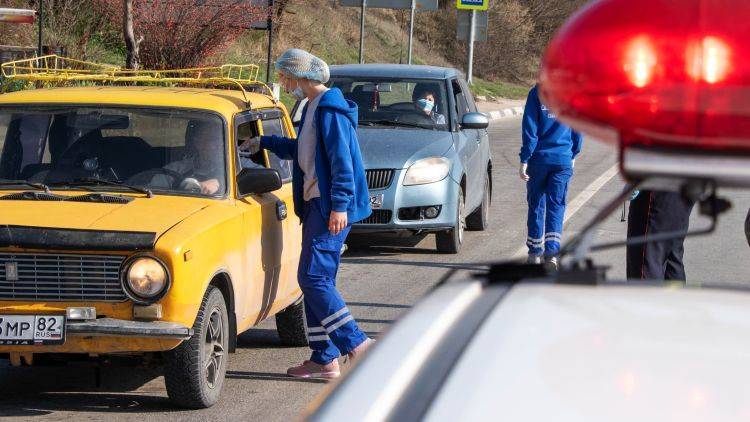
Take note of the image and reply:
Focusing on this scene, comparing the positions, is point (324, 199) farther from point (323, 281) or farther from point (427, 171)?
point (427, 171)

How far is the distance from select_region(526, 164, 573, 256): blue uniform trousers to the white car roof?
26.9 feet

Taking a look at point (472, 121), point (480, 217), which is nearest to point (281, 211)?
point (472, 121)

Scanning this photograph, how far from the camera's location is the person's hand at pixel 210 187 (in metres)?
6.96

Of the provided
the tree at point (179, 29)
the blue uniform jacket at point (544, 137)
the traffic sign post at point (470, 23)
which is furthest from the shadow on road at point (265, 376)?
the traffic sign post at point (470, 23)

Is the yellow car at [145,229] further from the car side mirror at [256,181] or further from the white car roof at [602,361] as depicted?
the white car roof at [602,361]

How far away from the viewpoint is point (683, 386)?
5.91ft

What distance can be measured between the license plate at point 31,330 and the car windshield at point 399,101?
22.7 ft

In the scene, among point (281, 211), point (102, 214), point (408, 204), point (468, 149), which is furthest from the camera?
A: point (468, 149)

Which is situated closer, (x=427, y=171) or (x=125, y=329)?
(x=125, y=329)

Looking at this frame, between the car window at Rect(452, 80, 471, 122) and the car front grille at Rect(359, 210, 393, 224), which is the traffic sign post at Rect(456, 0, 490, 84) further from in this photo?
the car front grille at Rect(359, 210, 393, 224)

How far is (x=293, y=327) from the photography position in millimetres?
8164

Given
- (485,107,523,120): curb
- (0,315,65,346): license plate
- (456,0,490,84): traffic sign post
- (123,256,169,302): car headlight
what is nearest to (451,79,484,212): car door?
Answer: (123,256,169,302): car headlight

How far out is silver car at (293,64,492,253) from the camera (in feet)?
38.9

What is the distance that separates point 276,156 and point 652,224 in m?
2.41
